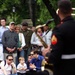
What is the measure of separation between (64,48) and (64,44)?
0.18 feet

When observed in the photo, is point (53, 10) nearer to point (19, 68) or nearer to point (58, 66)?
point (19, 68)

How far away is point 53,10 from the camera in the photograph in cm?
2089

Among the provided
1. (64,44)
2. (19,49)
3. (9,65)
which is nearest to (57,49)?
(64,44)

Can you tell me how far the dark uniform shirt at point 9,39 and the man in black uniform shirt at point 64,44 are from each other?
7.21m

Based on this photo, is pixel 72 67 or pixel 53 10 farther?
pixel 53 10

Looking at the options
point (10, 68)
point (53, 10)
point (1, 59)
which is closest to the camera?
point (10, 68)

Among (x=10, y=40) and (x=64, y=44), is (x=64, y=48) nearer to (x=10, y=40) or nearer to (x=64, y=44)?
(x=64, y=44)

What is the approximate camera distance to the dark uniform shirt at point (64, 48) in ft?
14.9

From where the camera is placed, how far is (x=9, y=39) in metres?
11.9

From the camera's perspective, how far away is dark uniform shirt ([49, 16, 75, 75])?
4.55 meters

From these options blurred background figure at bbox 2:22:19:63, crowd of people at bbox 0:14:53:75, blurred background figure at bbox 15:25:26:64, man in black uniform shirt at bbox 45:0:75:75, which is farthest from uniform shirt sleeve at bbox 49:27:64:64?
blurred background figure at bbox 15:25:26:64

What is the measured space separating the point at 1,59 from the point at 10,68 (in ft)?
2.91

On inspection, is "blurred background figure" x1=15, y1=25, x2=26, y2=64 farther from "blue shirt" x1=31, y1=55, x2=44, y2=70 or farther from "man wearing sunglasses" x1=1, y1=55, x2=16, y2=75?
"man wearing sunglasses" x1=1, y1=55, x2=16, y2=75

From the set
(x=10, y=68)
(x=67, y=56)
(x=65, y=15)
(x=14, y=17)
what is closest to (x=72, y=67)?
(x=67, y=56)
